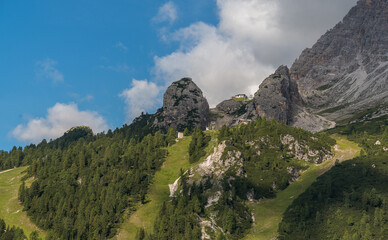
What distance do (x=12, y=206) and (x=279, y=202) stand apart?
99.3 meters

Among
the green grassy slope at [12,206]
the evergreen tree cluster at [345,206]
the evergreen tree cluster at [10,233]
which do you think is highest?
the green grassy slope at [12,206]

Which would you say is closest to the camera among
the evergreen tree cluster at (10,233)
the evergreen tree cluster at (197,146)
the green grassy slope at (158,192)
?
Result: the evergreen tree cluster at (10,233)

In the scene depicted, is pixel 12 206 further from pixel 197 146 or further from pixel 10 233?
pixel 197 146

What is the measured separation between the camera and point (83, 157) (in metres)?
159

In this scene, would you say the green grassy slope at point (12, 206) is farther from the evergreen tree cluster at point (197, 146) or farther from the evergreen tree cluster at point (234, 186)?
the evergreen tree cluster at point (197, 146)

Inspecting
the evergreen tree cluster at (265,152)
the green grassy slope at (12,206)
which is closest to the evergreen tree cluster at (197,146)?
the evergreen tree cluster at (265,152)

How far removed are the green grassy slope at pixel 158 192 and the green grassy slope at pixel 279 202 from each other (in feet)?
109

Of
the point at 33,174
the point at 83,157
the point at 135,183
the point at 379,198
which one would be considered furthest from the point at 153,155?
the point at 379,198

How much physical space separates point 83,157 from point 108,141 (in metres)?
34.9

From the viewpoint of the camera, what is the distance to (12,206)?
128 m

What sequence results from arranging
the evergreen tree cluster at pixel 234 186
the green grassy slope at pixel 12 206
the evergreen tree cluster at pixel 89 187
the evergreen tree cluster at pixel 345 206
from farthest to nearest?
the green grassy slope at pixel 12 206 < the evergreen tree cluster at pixel 89 187 < the evergreen tree cluster at pixel 234 186 < the evergreen tree cluster at pixel 345 206

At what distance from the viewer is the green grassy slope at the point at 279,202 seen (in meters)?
104

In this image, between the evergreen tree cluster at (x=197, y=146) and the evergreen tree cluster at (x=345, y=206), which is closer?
the evergreen tree cluster at (x=345, y=206)

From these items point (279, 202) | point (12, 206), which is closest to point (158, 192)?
point (279, 202)
